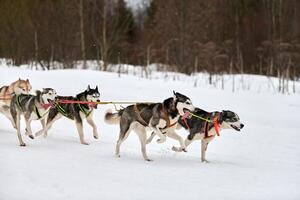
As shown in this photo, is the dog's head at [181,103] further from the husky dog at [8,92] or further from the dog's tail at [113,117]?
the husky dog at [8,92]

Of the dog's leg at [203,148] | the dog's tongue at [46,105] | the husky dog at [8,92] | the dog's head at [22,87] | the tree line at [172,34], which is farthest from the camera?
the tree line at [172,34]

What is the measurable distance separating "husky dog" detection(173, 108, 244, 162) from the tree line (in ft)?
32.1

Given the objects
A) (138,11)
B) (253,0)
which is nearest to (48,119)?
(253,0)

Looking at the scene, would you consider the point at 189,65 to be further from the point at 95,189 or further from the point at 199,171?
the point at 95,189

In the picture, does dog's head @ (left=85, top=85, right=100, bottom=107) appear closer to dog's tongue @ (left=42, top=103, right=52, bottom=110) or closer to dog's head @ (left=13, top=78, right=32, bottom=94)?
dog's tongue @ (left=42, top=103, right=52, bottom=110)

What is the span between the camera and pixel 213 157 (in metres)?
6.24

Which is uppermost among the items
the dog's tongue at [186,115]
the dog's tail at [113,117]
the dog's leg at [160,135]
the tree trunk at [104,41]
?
the tree trunk at [104,41]

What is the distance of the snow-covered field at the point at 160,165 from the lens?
400 cm

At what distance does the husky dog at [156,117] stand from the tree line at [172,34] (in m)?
9.75

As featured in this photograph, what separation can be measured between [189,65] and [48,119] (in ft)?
34.8

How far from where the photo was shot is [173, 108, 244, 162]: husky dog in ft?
18.3

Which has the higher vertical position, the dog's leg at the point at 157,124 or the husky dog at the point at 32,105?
the husky dog at the point at 32,105

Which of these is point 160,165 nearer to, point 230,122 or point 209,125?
point 209,125

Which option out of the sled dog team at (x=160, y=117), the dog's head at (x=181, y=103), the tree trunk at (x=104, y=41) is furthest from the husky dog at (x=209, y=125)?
the tree trunk at (x=104, y=41)
